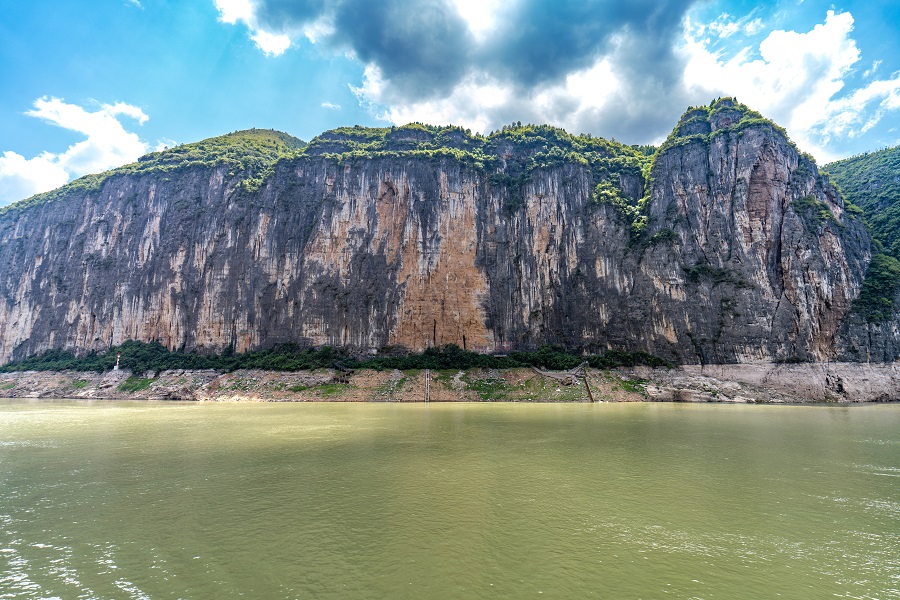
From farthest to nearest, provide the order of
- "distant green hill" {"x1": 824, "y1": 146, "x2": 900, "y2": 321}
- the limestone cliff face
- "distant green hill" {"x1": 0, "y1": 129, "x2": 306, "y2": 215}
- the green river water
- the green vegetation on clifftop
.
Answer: "distant green hill" {"x1": 0, "y1": 129, "x2": 306, "y2": 215}
the green vegetation on clifftop
the limestone cliff face
"distant green hill" {"x1": 824, "y1": 146, "x2": 900, "y2": 321}
the green river water

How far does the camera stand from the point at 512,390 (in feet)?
162

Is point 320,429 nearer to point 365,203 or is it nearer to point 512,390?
point 512,390

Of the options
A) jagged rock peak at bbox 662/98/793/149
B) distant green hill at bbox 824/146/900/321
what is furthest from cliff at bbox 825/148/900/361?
jagged rock peak at bbox 662/98/793/149

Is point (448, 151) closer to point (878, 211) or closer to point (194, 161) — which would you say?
point (194, 161)

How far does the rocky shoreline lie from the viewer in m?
45.2

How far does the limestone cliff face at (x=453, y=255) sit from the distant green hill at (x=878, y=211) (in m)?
2.10

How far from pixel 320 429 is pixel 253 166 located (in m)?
64.2

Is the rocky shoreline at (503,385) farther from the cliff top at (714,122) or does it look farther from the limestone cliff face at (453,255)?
the cliff top at (714,122)

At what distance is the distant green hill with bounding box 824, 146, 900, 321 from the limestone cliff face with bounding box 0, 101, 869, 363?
210cm

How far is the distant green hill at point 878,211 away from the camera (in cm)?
4769

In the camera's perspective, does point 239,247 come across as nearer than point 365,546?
No

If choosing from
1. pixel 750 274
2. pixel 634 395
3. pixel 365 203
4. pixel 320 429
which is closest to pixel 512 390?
pixel 634 395

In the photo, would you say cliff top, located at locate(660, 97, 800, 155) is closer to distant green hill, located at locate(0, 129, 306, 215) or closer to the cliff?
the cliff

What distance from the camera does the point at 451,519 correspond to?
31.5 ft
